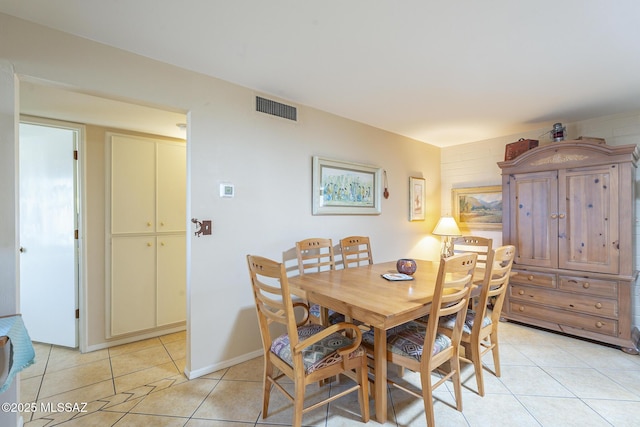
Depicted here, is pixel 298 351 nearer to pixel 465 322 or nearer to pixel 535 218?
pixel 465 322

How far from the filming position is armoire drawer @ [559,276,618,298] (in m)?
2.62

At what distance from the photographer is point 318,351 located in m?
1.60

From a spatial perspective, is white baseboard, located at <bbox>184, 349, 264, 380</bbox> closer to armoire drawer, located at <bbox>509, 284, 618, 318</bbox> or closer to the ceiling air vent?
the ceiling air vent

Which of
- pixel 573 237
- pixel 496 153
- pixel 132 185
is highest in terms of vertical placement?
pixel 496 153

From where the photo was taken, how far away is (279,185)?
→ 8.63 feet

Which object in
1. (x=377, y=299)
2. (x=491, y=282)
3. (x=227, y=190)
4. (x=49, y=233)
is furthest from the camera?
(x=49, y=233)

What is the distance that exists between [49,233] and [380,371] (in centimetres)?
321

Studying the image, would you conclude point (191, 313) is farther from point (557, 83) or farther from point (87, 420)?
point (557, 83)

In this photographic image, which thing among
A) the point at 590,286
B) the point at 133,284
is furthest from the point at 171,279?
the point at 590,286

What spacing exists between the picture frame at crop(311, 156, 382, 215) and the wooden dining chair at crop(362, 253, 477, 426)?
1.44m

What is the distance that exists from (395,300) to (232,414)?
125cm

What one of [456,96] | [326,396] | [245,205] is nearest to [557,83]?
[456,96]

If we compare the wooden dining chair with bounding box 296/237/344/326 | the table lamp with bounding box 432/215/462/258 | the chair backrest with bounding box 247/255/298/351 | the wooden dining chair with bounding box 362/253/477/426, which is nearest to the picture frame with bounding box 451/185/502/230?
the table lamp with bounding box 432/215/462/258

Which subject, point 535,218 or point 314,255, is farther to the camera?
point 535,218
